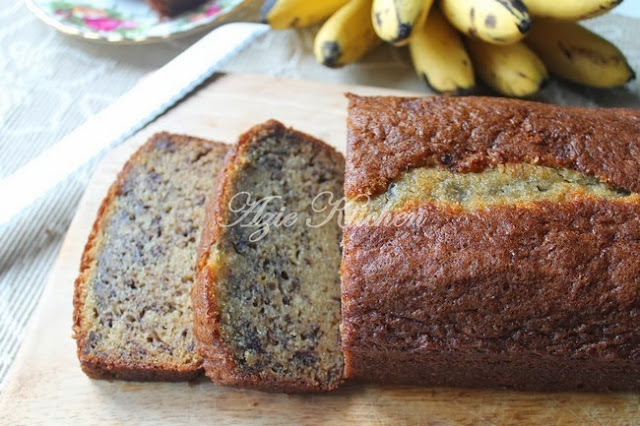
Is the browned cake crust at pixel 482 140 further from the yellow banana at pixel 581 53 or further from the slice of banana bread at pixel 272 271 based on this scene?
the yellow banana at pixel 581 53

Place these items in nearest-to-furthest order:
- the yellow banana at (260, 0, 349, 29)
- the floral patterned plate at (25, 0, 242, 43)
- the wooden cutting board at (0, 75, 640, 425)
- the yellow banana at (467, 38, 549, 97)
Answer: the wooden cutting board at (0, 75, 640, 425)
the yellow banana at (467, 38, 549, 97)
the yellow banana at (260, 0, 349, 29)
the floral patterned plate at (25, 0, 242, 43)

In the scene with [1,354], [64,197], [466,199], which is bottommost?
[1,354]

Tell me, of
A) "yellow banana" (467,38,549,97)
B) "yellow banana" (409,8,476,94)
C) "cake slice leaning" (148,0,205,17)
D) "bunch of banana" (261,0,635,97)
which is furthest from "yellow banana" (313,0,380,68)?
"cake slice leaning" (148,0,205,17)

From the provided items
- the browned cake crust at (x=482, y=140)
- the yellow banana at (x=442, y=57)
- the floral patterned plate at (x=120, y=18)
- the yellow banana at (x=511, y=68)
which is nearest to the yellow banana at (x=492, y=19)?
the yellow banana at (x=442, y=57)

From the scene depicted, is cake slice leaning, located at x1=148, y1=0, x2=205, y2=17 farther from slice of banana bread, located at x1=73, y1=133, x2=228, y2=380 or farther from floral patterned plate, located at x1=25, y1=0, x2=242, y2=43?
slice of banana bread, located at x1=73, y1=133, x2=228, y2=380

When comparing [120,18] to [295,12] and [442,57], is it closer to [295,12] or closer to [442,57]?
[295,12]

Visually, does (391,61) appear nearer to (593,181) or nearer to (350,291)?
(593,181)

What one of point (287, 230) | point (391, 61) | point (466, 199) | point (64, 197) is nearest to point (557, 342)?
point (466, 199)
